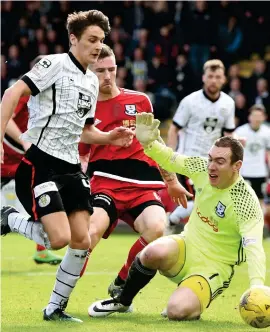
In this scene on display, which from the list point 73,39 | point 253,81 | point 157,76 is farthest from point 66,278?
point 157,76

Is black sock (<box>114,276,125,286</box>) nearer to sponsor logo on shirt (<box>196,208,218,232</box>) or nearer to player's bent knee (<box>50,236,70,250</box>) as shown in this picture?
sponsor logo on shirt (<box>196,208,218,232</box>)

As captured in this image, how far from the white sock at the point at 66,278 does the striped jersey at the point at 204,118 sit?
5.17 metres

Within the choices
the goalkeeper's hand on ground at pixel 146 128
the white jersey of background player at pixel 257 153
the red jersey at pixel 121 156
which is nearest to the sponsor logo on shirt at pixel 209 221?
the goalkeeper's hand on ground at pixel 146 128

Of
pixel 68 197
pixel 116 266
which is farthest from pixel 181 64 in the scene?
pixel 68 197

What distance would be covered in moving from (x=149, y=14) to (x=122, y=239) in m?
7.24

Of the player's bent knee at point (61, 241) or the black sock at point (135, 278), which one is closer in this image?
the player's bent knee at point (61, 241)

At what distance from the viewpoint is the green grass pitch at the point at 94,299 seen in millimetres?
6293

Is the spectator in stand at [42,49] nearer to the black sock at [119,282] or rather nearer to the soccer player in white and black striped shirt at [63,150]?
the black sock at [119,282]

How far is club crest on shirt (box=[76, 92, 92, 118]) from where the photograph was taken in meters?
6.55

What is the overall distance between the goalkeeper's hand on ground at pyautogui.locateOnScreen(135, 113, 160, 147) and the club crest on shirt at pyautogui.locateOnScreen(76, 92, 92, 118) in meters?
0.37

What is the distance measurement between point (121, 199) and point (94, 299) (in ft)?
2.97

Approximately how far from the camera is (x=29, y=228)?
6.70 m

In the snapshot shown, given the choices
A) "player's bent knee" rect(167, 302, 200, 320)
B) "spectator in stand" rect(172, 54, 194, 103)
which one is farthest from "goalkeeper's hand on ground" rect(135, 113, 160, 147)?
"spectator in stand" rect(172, 54, 194, 103)

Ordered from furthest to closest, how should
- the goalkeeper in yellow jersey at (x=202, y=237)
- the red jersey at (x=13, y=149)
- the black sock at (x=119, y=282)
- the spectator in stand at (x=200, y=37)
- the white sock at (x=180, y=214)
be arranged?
the spectator in stand at (x=200, y=37) < the white sock at (x=180, y=214) < the red jersey at (x=13, y=149) < the black sock at (x=119, y=282) < the goalkeeper in yellow jersey at (x=202, y=237)
